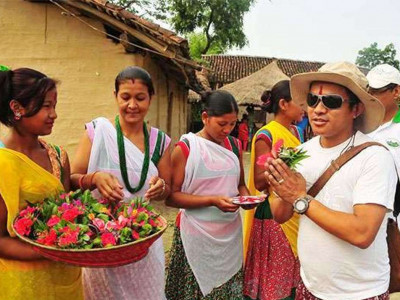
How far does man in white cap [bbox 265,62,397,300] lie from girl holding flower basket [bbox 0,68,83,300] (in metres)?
1.14

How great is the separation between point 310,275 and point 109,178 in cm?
120

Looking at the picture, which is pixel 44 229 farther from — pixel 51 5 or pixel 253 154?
pixel 51 5

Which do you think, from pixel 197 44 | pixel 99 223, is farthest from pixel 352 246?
pixel 197 44

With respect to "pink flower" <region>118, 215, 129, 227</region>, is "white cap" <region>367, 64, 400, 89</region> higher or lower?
higher

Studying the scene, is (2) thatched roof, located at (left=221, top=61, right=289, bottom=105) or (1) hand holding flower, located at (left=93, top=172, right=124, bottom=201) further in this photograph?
(2) thatched roof, located at (left=221, top=61, right=289, bottom=105)

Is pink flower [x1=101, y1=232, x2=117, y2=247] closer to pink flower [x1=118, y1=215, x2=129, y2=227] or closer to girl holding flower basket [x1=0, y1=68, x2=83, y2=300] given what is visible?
pink flower [x1=118, y1=215, x2=129, y2=227]

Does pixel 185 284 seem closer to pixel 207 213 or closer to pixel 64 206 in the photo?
pixel 207 213

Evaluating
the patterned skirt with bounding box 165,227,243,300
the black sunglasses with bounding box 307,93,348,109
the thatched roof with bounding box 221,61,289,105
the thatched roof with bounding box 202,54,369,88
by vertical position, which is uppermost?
the thatched roof with bounding box 202,54,369,88

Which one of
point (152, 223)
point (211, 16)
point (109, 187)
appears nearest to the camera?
point (152, 223)

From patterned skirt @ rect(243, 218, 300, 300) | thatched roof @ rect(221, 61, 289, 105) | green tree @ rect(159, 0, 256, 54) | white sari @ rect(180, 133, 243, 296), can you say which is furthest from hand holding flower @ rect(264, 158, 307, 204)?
green tree @ rect(159, 0, 256, 54)

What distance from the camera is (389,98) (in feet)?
11.0

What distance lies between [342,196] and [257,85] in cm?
1897

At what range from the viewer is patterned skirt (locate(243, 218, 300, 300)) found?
3.37 m

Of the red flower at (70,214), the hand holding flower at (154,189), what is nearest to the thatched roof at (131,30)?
the hand holding flower at (154,189)
